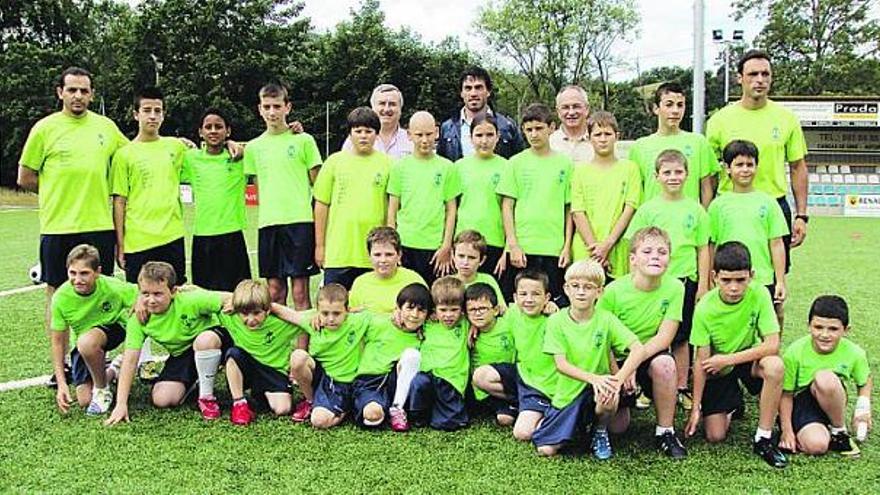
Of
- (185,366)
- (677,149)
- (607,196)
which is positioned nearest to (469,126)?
(607,196)

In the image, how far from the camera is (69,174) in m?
5.31

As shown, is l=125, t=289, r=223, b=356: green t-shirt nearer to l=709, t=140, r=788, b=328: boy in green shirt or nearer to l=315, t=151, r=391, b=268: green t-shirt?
l=315, t=151, r=391, b=268: green t-shirt

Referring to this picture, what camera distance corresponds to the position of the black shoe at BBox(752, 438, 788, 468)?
158 inches

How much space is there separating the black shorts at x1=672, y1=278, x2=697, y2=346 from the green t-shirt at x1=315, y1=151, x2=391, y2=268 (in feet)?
6.35

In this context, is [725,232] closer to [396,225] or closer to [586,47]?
[396,225]

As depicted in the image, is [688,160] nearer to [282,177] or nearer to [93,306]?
[282,177]

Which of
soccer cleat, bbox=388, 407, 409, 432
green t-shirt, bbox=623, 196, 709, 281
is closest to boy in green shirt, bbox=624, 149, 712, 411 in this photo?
green t-shirt, bbox=623, 196, 709, 281

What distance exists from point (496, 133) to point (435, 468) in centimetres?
225

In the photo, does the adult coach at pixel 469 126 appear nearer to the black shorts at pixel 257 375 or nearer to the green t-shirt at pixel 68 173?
the black shorts at pixel 257 375

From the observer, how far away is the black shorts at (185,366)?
502 centimetres

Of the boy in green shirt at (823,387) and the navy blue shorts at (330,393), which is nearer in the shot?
the boy in green shirt at (823,387)

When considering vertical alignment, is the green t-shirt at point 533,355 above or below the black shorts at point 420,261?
below

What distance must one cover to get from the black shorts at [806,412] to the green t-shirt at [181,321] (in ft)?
10.7

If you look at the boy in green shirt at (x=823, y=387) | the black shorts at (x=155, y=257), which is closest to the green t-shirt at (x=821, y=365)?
the boy in green shirt at (x=823, y=387)
